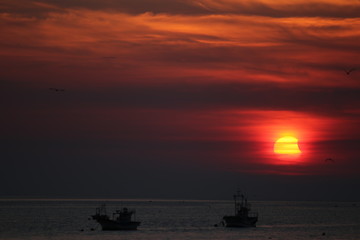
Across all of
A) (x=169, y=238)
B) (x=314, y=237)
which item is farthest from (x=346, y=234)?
(x=169, y=238)

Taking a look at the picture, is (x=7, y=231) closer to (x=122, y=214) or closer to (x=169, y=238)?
(x=122, y=214)

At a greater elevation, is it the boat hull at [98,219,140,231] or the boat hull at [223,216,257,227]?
the boat hull at [223,216,257,227]

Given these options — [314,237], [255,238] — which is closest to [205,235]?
[255,238]

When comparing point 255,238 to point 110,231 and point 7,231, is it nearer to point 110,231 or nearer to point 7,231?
point 110,231

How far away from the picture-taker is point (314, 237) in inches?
5684

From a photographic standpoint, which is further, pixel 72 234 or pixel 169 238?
pixel 72 234

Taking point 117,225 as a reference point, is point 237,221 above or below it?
above

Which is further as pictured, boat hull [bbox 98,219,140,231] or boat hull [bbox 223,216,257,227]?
boat hull [bbox 223,216,257,227]

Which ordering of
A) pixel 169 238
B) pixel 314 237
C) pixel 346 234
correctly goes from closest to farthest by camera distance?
pixel 169 238, pixel 314 237, pixel 346 234

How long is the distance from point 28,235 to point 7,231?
12.0 metres

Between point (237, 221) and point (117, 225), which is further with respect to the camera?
point (237, 221)

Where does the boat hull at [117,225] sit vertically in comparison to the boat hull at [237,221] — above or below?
below

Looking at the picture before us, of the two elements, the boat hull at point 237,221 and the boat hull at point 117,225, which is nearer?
the boat hull at point 117,225

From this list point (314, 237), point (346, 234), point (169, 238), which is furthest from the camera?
point (346, 234)
